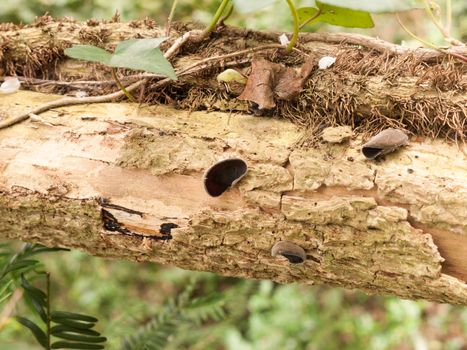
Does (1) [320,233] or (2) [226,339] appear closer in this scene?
(1) [320,233]

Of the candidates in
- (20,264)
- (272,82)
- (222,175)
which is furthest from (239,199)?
(20,264)

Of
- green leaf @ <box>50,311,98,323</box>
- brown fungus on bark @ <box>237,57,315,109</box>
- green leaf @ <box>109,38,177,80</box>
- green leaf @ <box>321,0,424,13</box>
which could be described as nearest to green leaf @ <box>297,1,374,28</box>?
brown fungus on bark @ <box>237,57,315,109</box>

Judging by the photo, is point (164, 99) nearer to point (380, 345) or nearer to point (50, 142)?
point (50, 142)

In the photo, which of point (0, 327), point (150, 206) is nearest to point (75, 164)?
point (150, 206)

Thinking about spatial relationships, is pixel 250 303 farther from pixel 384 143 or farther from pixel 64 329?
pixel 384 143

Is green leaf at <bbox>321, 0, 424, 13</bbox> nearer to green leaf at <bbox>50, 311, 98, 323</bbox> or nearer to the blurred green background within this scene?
green leaf at <bbox>50, 311, 98, 323</bbox>

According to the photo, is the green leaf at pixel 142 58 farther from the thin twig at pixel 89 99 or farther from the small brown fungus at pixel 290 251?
the small brown fungus at pixel 290 251

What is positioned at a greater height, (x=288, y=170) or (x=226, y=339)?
(x=288, y=170)
